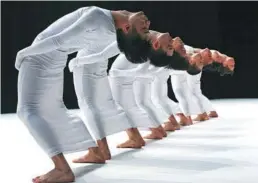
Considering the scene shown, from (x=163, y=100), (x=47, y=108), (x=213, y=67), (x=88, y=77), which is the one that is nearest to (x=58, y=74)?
(x=47, y=108)

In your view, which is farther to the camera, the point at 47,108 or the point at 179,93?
the point at 179,93

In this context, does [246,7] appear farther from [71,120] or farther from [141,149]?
[71,120]

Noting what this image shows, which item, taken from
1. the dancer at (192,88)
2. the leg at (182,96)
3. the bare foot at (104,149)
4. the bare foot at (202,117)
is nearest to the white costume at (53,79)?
the bare foot at (104,149)

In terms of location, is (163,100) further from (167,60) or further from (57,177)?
(57,177)

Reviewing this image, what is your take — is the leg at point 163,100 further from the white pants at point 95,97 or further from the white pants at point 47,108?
the white pants at point 47,108

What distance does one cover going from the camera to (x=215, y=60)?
15.0ft

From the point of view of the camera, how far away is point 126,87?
10.6 feet

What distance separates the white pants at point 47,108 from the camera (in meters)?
2.16

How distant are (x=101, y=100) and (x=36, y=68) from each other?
66 centimetres

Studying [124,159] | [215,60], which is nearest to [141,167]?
[124,159]

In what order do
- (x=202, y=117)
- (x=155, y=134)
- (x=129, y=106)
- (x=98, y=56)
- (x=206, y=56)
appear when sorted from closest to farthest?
1. (x=98, y=56)
2. (x=129, y=106)
3. (x=155, y=134)
4. (x=206, y=56)
5. (x=202, y=117)

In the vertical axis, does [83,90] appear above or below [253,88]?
above

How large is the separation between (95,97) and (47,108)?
0.55 meters

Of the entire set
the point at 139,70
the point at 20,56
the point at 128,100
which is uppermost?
the point at 20,56
